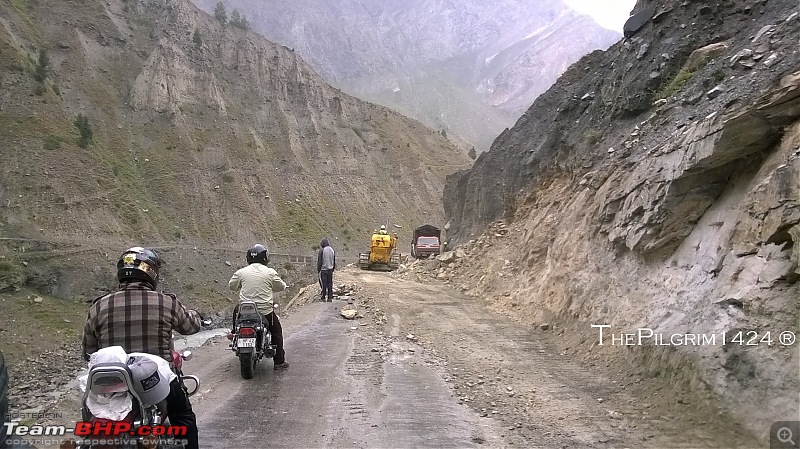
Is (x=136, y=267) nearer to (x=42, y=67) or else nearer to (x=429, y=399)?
(x=429, y=399)

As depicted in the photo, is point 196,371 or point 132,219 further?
point 132,219

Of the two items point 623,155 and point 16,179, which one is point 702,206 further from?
point 16,179

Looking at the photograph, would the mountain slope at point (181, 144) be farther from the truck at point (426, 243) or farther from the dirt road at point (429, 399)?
the dirt road at point (429, 399)

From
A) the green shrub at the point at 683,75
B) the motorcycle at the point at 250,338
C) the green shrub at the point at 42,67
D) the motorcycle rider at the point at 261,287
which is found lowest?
the motorcycle at the point at 250,338

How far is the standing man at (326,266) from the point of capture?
14359mm

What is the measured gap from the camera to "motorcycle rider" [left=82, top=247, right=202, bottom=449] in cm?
403

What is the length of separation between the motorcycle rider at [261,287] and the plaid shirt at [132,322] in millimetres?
3158

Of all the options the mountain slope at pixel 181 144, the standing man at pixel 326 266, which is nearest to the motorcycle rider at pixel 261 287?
the standing man at pixel 326 266

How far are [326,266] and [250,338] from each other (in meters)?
7.65

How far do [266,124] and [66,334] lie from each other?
137ft

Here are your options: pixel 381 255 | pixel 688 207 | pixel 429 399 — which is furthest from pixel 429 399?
pixel 381 255

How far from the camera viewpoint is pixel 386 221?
6134 centimetres

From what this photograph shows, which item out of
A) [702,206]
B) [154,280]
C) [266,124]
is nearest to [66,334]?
[154,280]

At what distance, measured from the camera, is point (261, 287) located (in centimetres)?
744
